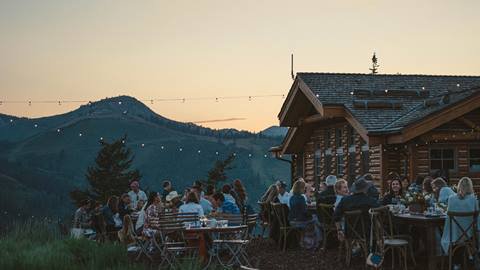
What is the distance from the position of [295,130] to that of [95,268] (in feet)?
55.8

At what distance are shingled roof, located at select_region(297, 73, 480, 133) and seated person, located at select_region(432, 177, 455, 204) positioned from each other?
19.6 ft

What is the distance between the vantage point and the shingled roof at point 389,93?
20.2 m

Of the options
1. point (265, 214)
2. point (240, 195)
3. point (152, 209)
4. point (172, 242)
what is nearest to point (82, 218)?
point (152, 209)

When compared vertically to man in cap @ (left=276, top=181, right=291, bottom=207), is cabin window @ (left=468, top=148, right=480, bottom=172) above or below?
above

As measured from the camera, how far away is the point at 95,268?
33.1 feet

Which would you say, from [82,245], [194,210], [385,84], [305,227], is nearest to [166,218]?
[194,210]

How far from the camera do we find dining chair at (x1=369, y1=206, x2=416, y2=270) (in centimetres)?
1102

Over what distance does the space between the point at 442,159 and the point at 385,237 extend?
30.2 feet

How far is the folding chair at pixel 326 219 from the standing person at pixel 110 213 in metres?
4.46

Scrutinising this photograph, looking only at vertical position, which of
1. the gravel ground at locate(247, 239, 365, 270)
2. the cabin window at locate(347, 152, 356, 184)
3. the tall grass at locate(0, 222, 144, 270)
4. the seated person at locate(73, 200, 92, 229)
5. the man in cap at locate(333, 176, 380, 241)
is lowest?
the gravel ground at locate(247, 239, 365, 270)

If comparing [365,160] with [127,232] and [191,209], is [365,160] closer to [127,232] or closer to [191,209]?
[127,232]

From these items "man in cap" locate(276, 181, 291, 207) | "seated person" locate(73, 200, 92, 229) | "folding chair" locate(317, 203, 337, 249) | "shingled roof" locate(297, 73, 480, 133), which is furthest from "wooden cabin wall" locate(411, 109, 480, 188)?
"seated person" locate(73, 200, 92, 229)

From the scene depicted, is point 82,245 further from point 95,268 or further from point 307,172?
point 307,172

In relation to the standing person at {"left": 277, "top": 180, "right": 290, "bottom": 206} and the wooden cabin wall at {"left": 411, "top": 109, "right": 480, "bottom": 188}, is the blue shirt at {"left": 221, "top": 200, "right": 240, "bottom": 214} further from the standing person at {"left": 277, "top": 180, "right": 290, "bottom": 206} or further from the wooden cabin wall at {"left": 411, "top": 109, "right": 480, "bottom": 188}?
the wooden cabin wall at {"left": 411, "top": 109, "right": 480, "bottom": 188}
